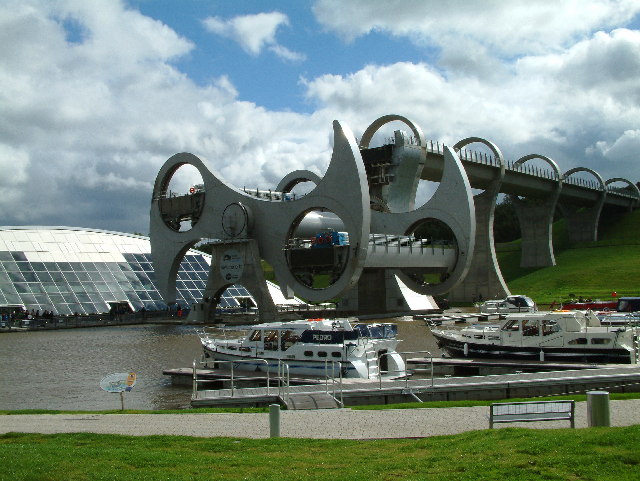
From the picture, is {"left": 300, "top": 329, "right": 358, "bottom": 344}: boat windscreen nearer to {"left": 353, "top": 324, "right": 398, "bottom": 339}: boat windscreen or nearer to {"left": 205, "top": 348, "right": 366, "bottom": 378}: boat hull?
{"left": 353, "top": 324, "right": 398, "bottom": 339}: boat windscreen

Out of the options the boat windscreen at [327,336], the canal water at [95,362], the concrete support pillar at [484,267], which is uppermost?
the concrete support pillar at [484,267]

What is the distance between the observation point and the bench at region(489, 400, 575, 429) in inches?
527

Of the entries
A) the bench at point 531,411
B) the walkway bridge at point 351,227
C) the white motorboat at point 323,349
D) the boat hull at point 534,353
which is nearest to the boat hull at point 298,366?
the white motorboat at point 323,349

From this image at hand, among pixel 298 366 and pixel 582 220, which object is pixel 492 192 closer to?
pixel 582 220

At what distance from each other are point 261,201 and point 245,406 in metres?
39.7

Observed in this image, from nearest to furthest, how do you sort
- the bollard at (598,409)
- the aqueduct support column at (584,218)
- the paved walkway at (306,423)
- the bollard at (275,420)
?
1. the bollard at (598,409)
2. the bollard at (275,420)
3. the paved walkway at (306,423)
4. the aqueduct support column at (584,218)

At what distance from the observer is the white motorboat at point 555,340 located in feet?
86.0

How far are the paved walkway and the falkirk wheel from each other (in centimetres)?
3566

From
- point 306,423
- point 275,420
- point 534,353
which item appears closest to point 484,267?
point 534,353

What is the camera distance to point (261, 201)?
192 feet

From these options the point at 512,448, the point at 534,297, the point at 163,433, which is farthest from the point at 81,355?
the point at 534,297

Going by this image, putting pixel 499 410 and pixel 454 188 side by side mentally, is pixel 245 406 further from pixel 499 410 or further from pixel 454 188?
pixel 454 188

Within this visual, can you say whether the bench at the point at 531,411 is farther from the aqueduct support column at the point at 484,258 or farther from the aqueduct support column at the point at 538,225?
the aqueduct support column at the point at 538,225

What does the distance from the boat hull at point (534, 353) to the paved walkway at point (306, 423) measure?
9.46 meters
